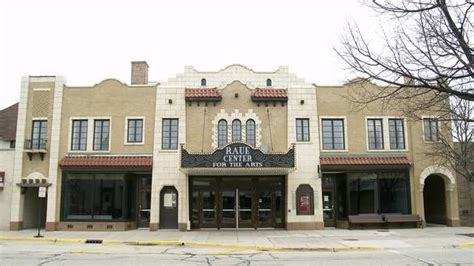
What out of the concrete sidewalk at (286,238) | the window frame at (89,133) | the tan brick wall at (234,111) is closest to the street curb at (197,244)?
the concrete sidewalk at (286,238)

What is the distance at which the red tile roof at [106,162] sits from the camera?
23.6 meters

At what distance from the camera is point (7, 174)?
24.7 meters

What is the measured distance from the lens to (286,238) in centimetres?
1989

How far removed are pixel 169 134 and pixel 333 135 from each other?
9370 millimetres

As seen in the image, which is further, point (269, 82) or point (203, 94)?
point (269, 82)

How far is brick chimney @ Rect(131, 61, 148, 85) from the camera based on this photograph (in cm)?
2673

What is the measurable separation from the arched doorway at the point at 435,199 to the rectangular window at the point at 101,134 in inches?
780

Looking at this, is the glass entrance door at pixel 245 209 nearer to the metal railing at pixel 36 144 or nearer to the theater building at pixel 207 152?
the theater building at pixel 207 152

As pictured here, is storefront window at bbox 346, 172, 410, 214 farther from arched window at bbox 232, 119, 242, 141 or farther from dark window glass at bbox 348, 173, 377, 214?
arched window at bbox 232, 119, 242, 141

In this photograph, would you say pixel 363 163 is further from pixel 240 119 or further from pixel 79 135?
pixel 79 135

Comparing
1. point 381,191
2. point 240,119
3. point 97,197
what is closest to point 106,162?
point 97,197

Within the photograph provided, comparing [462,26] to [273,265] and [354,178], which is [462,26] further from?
[354,178]

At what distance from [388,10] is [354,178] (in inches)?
678

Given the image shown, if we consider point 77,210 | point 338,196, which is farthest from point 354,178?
point 77,210
